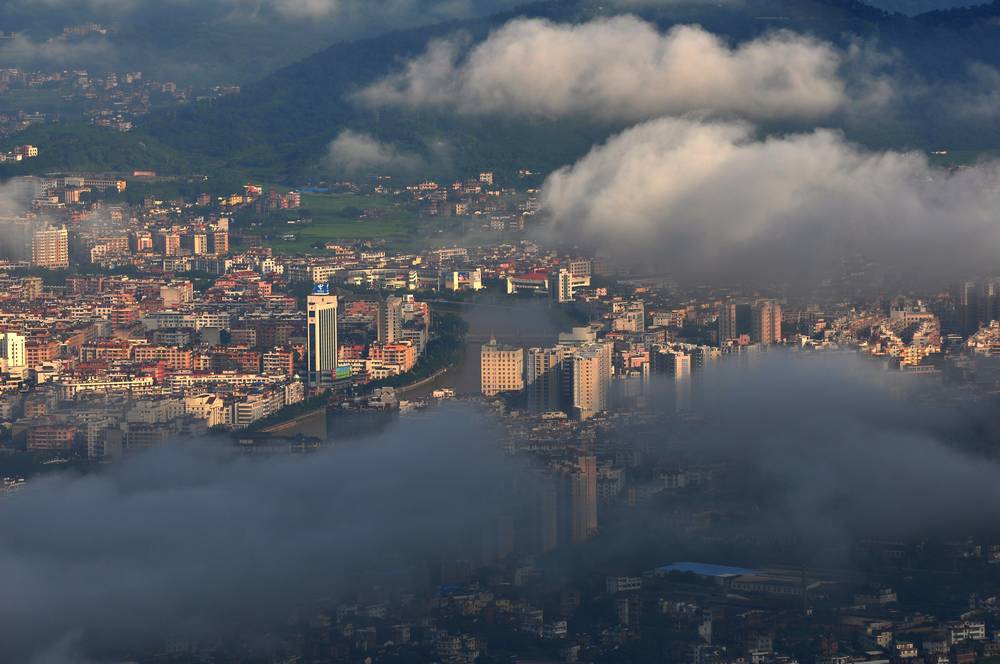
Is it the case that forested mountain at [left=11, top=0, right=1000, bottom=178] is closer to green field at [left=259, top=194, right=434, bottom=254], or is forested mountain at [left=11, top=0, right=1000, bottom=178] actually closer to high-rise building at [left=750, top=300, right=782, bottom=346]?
green field at [left=259, top=194, right=434, bottom=254]

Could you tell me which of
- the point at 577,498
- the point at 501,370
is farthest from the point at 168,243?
the point at 577,498

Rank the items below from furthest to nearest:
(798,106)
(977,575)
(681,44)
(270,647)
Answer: (681,44) → (798,106) → (977,575) → (270,647)

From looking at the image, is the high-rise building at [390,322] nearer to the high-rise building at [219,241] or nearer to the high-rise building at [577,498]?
the high-rise building at [219,241]

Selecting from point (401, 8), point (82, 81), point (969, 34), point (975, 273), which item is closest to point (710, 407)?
point (975, 273)

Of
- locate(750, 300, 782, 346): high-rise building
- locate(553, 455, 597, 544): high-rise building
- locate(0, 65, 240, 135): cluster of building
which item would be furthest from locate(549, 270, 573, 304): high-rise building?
locate(0, 65, 240, 135): cluster of building

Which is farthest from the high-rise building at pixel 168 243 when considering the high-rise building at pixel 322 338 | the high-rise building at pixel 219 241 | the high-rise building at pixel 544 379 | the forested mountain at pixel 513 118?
the high-rise building at pixel 544 379

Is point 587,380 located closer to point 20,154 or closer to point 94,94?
point 20,154

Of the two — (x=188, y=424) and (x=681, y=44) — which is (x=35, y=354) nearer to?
(x=188, y=424)
